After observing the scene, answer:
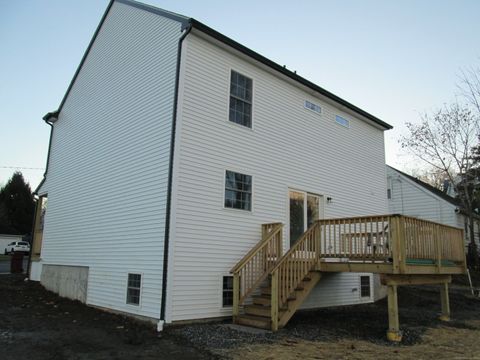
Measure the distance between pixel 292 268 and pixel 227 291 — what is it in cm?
175

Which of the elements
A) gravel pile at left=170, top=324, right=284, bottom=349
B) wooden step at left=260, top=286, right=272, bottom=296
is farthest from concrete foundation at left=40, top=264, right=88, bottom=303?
wooden step at left=260, top=286, right=272, bottom=296

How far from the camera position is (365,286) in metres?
14.1

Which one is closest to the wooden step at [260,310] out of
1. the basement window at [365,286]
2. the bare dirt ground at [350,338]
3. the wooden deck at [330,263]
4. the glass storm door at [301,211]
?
the wooden deck at [330,263]

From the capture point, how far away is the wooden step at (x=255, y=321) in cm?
841

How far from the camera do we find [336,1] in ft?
41.4

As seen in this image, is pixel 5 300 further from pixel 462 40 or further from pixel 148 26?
pixel 462 40

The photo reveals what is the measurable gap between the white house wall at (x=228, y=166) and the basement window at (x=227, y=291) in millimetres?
187

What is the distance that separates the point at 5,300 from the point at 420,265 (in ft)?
37.7

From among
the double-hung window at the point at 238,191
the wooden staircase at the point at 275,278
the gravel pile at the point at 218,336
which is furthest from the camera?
the double-hung window at the point at 238,191

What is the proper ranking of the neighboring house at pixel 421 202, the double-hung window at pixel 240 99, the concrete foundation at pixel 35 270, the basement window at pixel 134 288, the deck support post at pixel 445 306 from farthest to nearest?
the neighboring house at pixel 421 202 < the concrete foundation at pixel 35 270 < the deck support post at pixel 445 306 < the double-hung window at pixel 240 99 < the basement window at pixel 134 288

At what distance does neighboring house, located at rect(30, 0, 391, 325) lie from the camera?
9.02 meters

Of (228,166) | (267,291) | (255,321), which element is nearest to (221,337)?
(255,321)

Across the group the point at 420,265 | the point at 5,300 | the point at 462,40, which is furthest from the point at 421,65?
the point at 5,300

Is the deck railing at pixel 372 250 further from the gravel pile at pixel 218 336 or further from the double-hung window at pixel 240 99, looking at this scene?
the double-hung window at pixel 240 99
